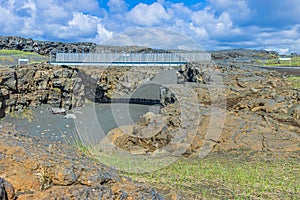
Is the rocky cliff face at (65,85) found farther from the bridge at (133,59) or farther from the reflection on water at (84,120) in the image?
the bridge at (133,59)

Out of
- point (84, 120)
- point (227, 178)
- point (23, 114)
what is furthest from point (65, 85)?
point (227, 178)

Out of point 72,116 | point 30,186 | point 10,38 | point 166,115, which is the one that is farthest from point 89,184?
point 10,38

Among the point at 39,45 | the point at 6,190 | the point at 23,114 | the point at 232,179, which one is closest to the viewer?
the point at 6,190

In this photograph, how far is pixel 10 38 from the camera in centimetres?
8100

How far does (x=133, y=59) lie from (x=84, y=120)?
55.6 feet

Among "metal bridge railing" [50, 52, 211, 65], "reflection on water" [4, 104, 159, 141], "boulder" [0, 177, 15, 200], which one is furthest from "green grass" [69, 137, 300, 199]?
"metal bridge railing" [50, 52, 211, 65]

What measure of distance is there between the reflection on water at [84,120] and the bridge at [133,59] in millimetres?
9397

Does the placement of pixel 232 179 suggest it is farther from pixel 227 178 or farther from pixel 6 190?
pixel 6 190

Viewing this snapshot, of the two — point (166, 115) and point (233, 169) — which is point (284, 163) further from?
point (166, 115)

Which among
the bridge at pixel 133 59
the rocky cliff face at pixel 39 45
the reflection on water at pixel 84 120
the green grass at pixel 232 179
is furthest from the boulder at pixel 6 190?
the rocky cliff face at pixel 39 45

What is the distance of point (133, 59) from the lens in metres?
44.9

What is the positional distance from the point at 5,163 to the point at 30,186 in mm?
367

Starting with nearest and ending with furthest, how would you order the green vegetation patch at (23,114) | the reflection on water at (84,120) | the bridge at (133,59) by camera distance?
the reflection on water at (84,120) < the green vegetation patch at (23,114) < the bridge at (133,59)

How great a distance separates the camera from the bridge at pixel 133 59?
144 feet
